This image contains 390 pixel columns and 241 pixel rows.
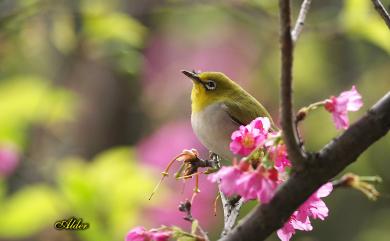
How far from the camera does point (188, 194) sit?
5.52 m

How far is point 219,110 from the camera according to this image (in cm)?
269

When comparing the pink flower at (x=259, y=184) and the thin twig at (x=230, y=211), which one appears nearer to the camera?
the pink flower at (x=259, y=184)

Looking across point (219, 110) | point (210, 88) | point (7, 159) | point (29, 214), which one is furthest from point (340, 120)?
point (7, 159)

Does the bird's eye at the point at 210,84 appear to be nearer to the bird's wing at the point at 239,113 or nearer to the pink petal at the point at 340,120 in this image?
the bird's wing at the point at 239,113

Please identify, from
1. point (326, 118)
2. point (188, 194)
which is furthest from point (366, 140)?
point (326, 118)

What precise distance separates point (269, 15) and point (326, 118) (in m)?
1.85

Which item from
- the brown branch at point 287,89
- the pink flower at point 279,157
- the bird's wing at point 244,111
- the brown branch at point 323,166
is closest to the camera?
the brown branch at point 287,89

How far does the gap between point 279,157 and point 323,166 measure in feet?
0.71

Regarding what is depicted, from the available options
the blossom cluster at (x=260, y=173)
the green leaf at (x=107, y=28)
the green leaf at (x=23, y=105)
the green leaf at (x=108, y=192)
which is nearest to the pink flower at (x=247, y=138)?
the blossom cluster at (x=260, y=173)

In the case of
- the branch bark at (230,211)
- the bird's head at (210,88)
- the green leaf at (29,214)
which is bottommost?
the branch bark at (230,211)

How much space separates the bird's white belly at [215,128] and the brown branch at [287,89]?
1.05 meters

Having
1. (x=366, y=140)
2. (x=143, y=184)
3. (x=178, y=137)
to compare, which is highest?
(x=178, y=137)

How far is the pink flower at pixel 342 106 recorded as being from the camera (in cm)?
150

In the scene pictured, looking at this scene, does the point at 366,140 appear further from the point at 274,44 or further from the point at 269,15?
the point at 274,44
